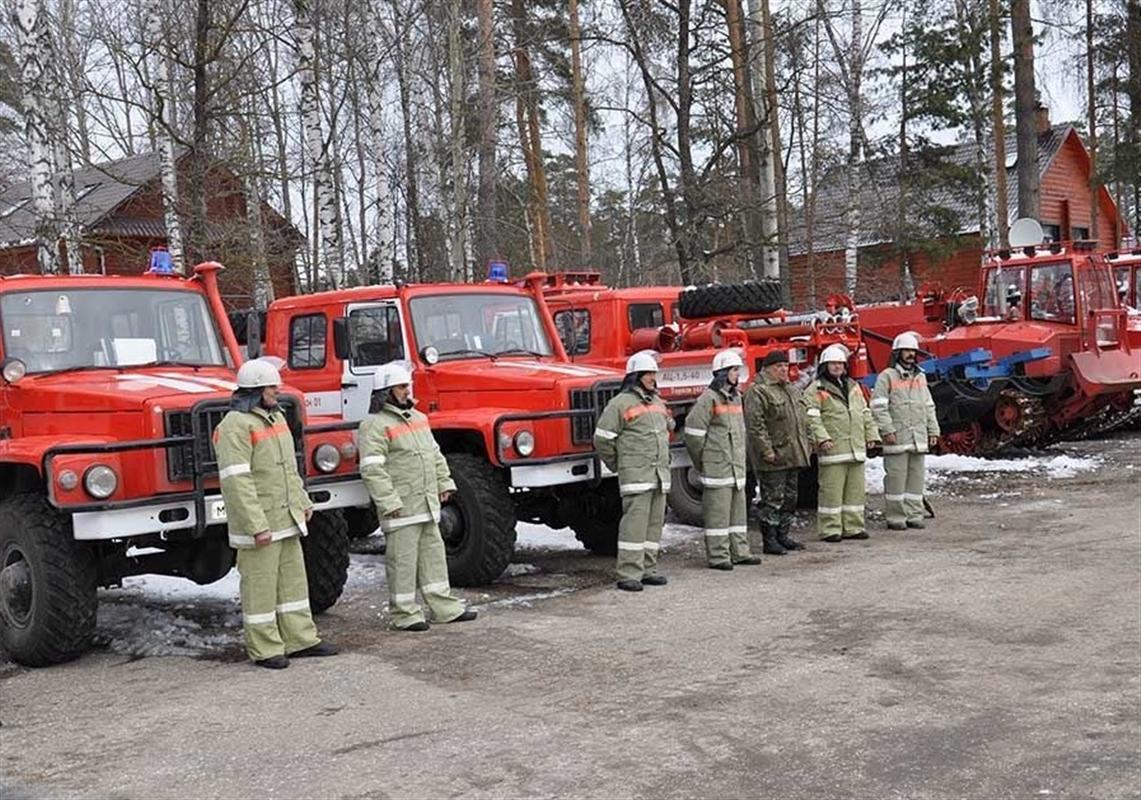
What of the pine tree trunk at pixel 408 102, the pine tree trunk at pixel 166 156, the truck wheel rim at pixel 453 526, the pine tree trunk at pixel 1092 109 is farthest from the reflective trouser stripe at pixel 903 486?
the pine tree trunk at pixel 1092 109

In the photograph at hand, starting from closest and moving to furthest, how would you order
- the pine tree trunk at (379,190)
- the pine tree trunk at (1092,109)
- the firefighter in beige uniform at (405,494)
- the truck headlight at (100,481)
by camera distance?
the truck headlight at (100,481) → the firefighter in beige uniform at (405,494) → the pine tree trunk at (379,190) → the pine tree trunk at (1092,109)

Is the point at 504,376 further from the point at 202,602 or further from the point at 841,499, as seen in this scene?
the point at 841,499

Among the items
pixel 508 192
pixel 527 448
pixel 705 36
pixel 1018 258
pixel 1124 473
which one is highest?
pixel 705 36

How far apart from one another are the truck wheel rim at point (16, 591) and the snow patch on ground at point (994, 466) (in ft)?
32.6

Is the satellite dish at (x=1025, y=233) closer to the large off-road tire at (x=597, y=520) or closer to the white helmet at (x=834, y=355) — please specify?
the white helmet at (x=834, y=355)

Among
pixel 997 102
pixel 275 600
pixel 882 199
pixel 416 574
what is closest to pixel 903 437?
pixel 416 574

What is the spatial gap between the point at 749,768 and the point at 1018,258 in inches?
551

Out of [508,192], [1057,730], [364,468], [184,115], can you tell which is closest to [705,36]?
[508,192]

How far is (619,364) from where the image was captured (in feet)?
43.7

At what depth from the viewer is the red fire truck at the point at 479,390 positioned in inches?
376

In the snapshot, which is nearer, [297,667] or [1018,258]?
[297,667]

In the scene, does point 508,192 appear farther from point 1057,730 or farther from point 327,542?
point 1057,730

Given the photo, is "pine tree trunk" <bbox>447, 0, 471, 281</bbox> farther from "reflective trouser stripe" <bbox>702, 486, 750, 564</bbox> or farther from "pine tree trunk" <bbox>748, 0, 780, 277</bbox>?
"reflective trouser stripe" <bbox>702, 486, 750, 564</bbox>

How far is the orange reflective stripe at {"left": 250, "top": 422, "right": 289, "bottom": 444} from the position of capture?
7.39 metres
